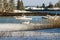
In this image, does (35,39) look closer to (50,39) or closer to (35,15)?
(50,39)

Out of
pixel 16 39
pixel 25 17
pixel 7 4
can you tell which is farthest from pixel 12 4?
pixel 16 39

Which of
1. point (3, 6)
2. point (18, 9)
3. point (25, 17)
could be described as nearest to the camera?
point (25, 17)

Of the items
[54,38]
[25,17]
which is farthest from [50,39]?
[25,17]

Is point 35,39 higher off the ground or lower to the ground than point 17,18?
higher

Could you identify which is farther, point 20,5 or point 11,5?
point 20,5

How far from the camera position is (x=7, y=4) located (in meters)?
34.5

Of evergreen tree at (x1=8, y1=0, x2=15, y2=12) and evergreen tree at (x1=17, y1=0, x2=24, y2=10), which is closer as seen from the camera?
evergreen tree at (x1=8, y1=0, x2=15, y2=12)

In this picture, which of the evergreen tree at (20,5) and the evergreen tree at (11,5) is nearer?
the evergreen tree at (11,5)

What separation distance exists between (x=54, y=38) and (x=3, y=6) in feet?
76.5

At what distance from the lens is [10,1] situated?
3712cm

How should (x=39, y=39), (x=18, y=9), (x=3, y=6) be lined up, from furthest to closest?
1. (x=18, y=9)
2. (x=3, y=6)
3. (x=39, y=39)

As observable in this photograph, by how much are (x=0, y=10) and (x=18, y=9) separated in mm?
5647

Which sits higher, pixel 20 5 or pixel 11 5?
pixel 11 5

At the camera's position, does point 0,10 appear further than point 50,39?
Yes
